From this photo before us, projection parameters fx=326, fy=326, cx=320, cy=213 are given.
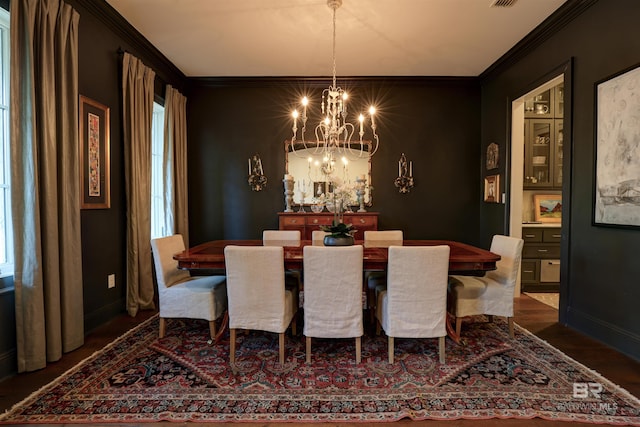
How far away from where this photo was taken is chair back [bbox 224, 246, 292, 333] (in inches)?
85.5

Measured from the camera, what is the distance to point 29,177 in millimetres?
2115

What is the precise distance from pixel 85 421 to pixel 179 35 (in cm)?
343

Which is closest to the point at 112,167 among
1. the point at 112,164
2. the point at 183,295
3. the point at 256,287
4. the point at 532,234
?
the point at 112,164

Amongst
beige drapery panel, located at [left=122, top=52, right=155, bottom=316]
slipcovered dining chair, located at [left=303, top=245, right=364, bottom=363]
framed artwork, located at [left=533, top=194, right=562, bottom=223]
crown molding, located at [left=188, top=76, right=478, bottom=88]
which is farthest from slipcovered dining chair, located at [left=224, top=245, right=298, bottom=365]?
framed artwork, located at [left=533, top=194, right=562, bottom=223]

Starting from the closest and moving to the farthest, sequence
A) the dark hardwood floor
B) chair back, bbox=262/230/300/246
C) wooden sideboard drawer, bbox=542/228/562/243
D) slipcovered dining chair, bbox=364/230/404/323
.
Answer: the dark hardwood floor → slipcovered dining chair, bbox=364/230/404/323 → chair back, bbox=262/230/300/246 → wooden sideboard drawer, bbox=542/228/562/243

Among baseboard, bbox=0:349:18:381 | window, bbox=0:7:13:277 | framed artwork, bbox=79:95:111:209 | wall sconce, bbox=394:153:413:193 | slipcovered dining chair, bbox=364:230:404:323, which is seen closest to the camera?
baseboard, bbox=0:349:18:381

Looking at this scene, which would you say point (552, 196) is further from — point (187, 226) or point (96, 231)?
point (96, 231)

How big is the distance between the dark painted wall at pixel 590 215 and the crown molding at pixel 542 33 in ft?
0.17

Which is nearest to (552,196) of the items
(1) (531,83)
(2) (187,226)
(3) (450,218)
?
(3) (450,218)

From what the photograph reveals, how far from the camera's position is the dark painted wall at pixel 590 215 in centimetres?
239

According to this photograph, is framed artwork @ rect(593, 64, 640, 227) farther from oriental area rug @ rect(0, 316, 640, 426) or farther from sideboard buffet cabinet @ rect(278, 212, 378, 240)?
sideboard buffet cabinet @ rect(278, 212, 378, 240)

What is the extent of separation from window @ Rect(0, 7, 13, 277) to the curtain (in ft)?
5.90

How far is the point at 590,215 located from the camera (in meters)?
2.74

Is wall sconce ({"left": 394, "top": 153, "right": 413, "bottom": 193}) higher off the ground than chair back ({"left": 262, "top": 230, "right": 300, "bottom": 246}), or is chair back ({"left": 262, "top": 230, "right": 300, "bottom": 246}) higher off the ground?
wall sconce ({"left": 394, "top": 153, "right": 413, "bottom": 193})
